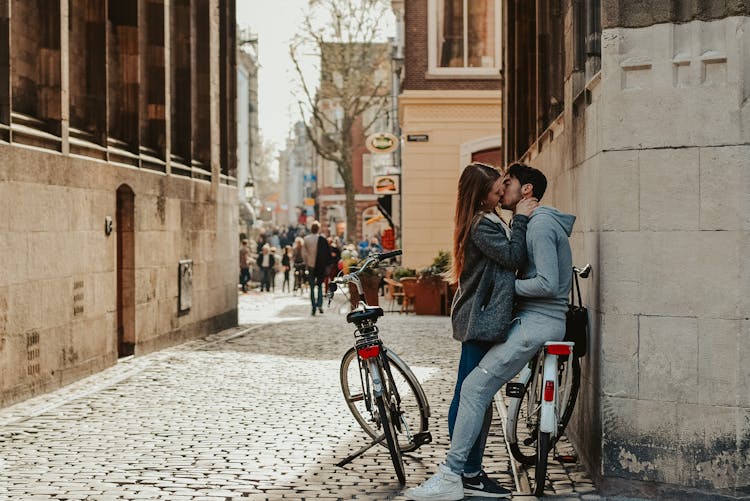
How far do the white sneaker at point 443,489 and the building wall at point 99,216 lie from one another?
215 inches

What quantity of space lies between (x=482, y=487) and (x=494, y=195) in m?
1.63

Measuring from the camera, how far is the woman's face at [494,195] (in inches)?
263

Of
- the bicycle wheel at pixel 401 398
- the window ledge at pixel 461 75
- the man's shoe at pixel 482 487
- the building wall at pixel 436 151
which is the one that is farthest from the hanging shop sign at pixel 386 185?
the man's shoe at pixel 482 487

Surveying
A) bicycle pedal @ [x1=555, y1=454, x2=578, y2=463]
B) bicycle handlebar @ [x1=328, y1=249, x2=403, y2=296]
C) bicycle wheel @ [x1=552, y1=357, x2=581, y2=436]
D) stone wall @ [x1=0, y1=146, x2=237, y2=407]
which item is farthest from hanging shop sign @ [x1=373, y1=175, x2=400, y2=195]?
bicycle wheel @ [x1=552, y1=357, x2=581, y2=436]

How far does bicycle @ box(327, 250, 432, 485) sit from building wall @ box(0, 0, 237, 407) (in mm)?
4330

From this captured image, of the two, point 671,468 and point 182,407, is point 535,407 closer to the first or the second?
point 671,468

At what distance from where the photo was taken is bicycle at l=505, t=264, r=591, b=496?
6.64 metres

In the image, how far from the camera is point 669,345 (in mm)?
6484

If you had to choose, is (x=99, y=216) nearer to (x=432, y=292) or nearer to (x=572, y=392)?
(x=572, y=392)

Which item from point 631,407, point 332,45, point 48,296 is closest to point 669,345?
point 631,407

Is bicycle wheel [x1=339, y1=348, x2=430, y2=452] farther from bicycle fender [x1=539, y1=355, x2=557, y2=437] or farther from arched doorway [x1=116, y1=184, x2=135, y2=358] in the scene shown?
arched doorway [x1=116, y1=184, x2=135, y2=358]

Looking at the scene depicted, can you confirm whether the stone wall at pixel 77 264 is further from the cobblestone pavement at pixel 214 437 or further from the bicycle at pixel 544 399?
the bicycle at pixel 544 399

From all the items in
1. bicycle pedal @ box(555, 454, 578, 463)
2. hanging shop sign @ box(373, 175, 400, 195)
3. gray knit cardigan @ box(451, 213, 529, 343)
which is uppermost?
hanging shop sign @ box(373, 175, 400, 195)

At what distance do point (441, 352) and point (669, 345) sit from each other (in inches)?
366
